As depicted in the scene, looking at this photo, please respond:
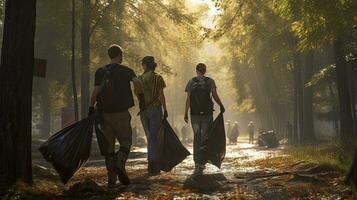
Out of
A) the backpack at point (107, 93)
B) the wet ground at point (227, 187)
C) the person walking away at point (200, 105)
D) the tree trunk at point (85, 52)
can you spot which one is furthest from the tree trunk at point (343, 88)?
the backpack at point (107, 93)

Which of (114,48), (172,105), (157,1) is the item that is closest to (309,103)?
(157,1)

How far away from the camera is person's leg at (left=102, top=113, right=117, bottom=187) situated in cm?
691

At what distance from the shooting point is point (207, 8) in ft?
84.5

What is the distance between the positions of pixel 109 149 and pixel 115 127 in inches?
12.5

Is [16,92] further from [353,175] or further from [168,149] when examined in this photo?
[353,175]

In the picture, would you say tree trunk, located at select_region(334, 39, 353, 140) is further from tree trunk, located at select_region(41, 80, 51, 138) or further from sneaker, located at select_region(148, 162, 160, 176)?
tree trunk, located at select_region(41, 80, 51, 138)

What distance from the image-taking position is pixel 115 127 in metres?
7.05

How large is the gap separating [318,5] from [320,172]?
232 inches

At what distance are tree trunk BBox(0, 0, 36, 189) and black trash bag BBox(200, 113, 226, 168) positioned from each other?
3.78 meters

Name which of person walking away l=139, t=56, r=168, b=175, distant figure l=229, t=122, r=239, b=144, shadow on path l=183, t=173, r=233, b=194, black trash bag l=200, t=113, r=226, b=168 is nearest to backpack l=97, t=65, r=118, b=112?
shadow on path l=183, t=173, r=233, b=194

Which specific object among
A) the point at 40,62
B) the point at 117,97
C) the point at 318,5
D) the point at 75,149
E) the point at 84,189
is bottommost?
the point at 84,189

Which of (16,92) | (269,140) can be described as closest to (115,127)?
(16,92)

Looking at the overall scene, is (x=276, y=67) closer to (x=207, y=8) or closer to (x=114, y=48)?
(x=207, y=8)

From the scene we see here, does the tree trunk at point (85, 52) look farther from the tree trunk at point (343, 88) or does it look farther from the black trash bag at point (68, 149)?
the black trash bag at point (68, 149)
